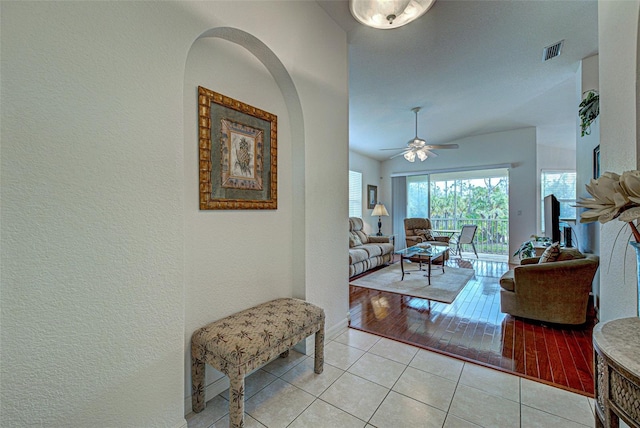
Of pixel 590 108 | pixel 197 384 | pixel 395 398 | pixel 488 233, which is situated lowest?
pixel 395 398

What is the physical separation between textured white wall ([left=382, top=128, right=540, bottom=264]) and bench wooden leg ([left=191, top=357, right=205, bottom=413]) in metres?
6.72

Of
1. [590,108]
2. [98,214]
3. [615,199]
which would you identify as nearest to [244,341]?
[98,214]

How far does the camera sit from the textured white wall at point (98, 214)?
996 mm

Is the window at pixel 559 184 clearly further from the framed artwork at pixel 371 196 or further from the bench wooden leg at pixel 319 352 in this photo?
the bench wooden leg at pixel 319 352

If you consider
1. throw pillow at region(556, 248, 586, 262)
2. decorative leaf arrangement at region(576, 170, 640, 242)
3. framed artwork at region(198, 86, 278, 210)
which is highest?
framed artwork at region(198, 86, 278, 210)

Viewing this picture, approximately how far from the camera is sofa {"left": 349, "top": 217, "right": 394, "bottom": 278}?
4.75m

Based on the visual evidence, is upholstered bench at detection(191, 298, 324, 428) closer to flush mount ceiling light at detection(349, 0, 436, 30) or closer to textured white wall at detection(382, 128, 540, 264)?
flush mount ceiling light at detection(349, 0, 436, 30)

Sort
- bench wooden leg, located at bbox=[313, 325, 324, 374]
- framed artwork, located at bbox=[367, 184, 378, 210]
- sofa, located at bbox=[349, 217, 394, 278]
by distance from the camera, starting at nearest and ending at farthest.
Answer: bench wooden leg, located at bbox=[313, 325, 324, 374], sofa, located at bbox=[349, 217, 394, 278], framed artwork, located at bbox=[367, 184, 378, 210]

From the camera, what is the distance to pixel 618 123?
4.55 feet

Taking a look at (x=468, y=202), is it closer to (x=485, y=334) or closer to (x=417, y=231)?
(x=417, y=231)

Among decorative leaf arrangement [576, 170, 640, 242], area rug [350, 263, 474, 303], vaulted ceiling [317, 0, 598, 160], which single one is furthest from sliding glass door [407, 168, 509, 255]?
decorative leaf arrangement [576, 170, 640, 242]

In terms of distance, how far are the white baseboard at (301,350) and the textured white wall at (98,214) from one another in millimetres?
274

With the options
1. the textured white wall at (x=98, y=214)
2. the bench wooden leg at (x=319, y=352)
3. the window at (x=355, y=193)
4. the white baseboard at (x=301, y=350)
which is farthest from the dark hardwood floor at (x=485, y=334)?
the window at (x=355, y=193)

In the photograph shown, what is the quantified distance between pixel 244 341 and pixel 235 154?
122 cm
